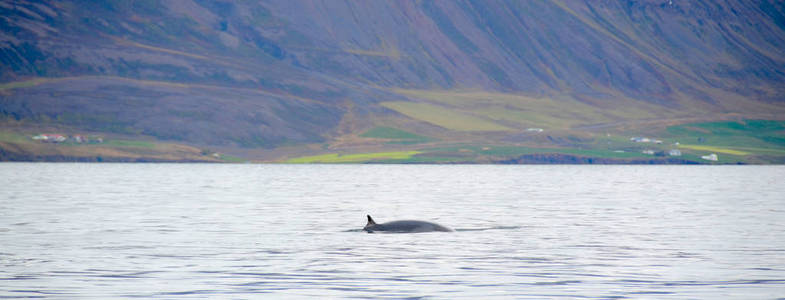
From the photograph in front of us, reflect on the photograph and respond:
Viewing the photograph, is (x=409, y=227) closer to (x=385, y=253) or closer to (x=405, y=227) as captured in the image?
(x=405, y=227)

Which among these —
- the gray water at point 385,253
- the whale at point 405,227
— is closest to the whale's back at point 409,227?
the whale at point 405,227

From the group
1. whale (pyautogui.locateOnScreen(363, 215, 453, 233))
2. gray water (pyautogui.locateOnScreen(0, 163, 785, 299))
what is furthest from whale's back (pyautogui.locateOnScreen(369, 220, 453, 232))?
gray water (pyautogui.locateOnScreen(0, 163, 785, 299))

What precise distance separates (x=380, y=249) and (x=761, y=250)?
13.6m

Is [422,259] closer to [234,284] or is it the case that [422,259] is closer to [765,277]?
[234,284]

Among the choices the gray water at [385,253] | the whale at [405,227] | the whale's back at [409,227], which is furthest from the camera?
the whale's back at [409,227]

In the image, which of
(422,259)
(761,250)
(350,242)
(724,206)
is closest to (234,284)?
(422,259)

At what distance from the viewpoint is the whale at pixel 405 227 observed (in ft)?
152

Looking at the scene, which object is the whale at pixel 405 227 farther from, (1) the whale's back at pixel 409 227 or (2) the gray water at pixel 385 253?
(2) the gray water at pixel 385 253

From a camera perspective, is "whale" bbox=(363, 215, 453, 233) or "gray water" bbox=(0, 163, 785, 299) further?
"whale" bbox=(363, 215, 453, 233)

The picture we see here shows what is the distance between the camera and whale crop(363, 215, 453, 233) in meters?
46.2

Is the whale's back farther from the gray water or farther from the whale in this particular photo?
the gray water

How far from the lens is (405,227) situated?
153 feet

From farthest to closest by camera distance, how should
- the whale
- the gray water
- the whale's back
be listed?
the whale's back → the whale → the gray water

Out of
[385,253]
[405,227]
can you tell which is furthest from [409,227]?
[385,253]
